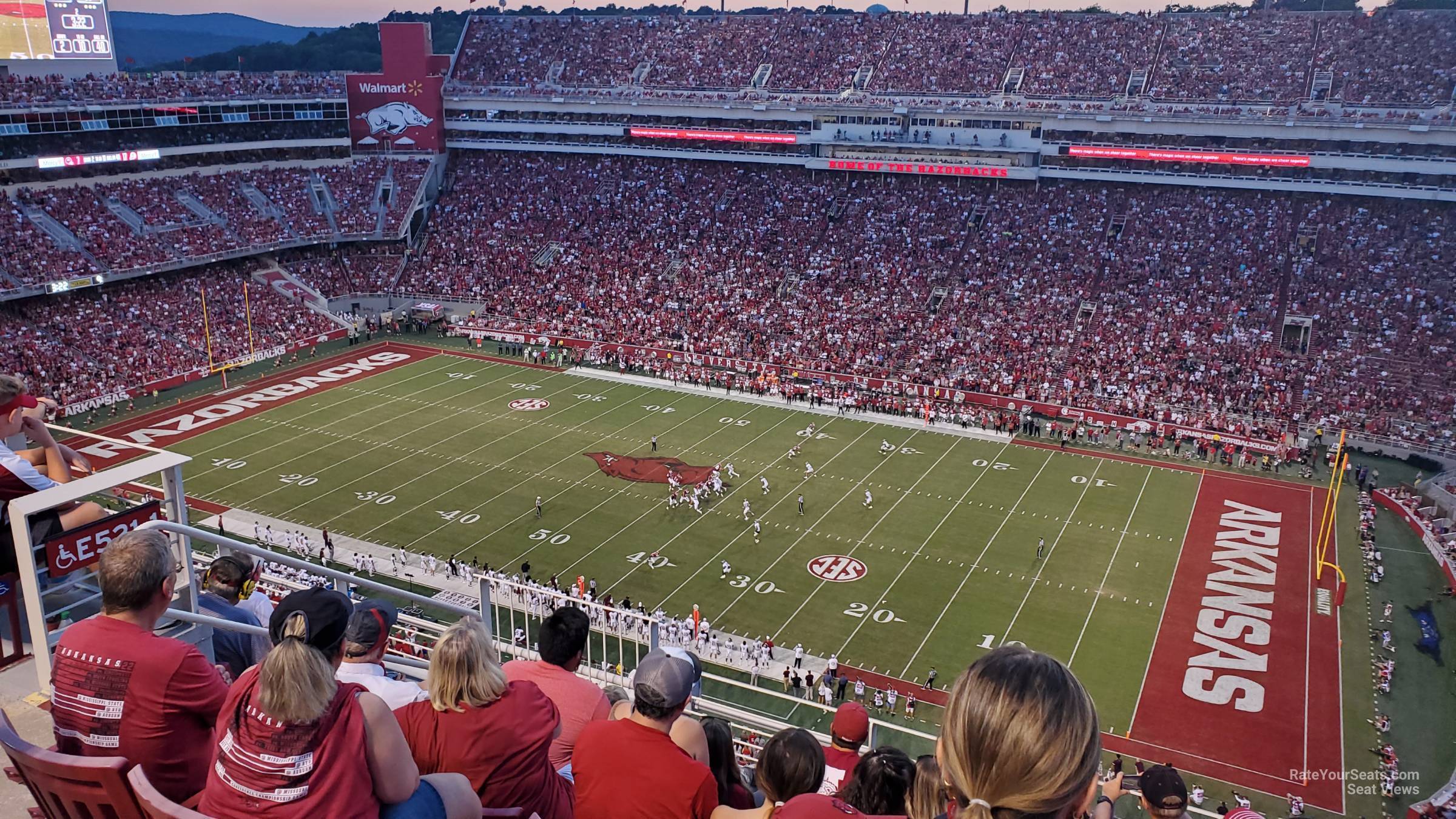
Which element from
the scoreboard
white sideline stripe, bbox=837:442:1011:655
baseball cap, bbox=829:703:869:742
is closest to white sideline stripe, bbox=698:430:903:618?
white sideline stripe, bbox=837:442:1011:655

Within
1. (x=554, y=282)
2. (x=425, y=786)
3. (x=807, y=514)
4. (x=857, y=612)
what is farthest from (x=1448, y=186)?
(x=425, y=786)

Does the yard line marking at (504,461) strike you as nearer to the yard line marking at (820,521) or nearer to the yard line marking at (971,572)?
the yard line marking at (820,521)

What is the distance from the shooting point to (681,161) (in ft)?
191

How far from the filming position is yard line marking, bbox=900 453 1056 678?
21.7m

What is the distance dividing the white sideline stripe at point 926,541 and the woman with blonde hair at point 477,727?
58.3 feet

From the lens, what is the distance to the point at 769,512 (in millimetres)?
28781

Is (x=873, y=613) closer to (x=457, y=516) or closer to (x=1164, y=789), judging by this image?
(x=457, y=516)

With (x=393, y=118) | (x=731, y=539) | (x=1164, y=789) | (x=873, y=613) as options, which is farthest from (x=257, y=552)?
(x=393, y=118)

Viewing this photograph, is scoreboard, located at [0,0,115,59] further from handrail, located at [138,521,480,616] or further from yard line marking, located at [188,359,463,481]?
handrail, located at [138,521,480,616]

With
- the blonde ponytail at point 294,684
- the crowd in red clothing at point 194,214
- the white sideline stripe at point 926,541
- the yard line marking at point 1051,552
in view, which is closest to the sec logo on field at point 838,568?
the white sideline stripe at point 926,541

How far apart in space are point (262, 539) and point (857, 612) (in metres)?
15.0

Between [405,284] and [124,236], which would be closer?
[124,236]

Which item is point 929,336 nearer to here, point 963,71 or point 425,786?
point 963,71

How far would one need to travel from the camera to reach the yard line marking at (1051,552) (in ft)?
74.9
